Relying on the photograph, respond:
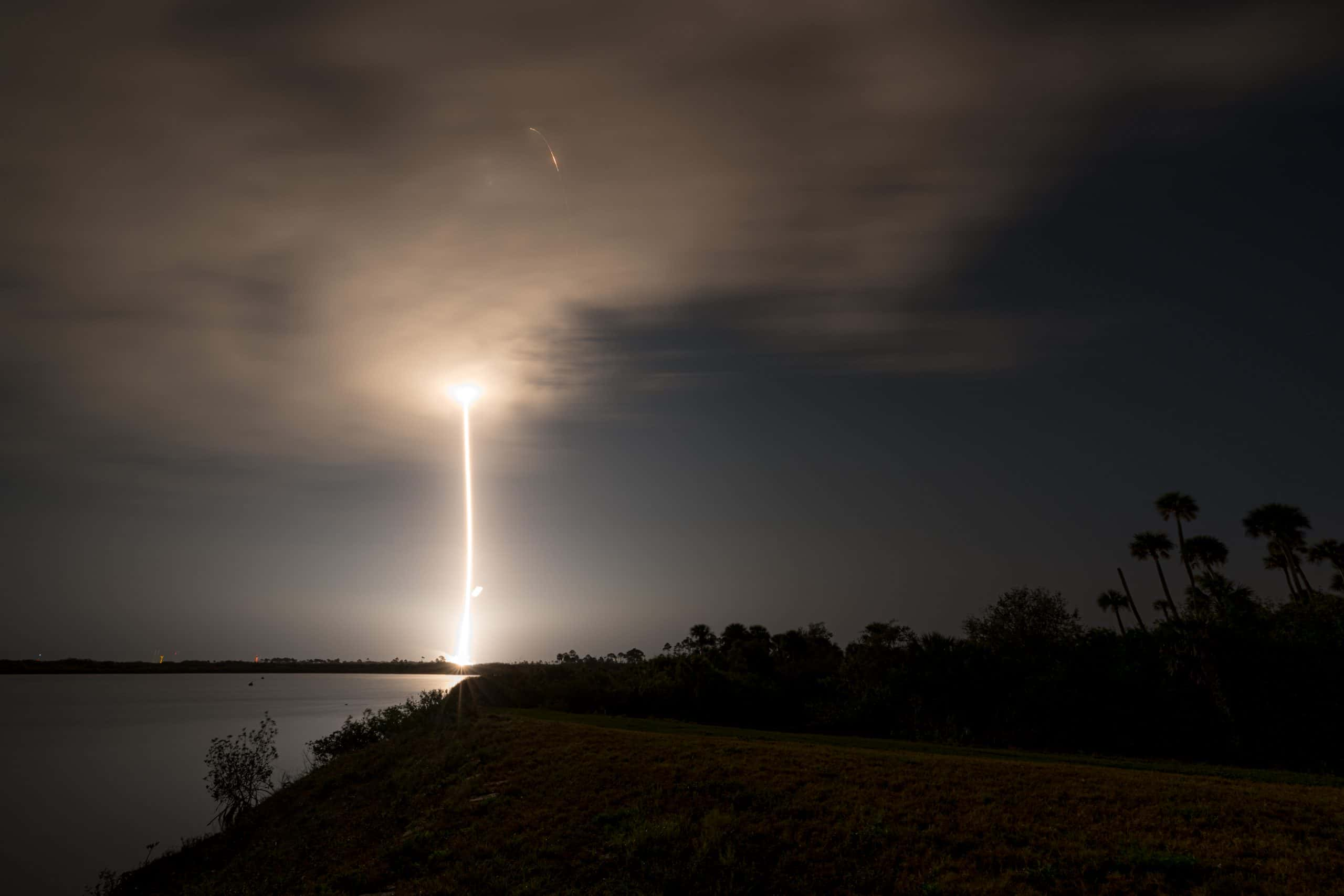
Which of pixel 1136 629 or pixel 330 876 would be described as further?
pixel 1136 629

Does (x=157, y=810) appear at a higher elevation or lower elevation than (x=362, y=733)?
lower

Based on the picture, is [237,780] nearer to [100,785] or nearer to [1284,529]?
[100,785]

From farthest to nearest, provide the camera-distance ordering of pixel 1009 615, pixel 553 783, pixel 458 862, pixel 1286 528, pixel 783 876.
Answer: pixel 1286 528, pixel 1009 615, pixel 553 783, pixel 458 862, pixel 783 876

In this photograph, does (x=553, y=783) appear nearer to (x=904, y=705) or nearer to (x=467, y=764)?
(x=467, y=764)

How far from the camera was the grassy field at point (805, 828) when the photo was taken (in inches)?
467

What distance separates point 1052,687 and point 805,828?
2723 cm

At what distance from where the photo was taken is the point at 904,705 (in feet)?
135

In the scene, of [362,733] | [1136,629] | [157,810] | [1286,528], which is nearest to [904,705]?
[1136,629]

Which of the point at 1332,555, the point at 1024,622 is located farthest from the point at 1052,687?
the point at 1332,555

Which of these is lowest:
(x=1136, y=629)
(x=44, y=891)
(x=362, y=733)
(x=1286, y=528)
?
(x=44, y=891)

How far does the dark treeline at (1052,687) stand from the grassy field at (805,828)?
12.0 metres

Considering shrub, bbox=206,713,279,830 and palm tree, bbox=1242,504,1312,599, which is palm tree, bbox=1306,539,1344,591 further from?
shrub, bbox=206,713,279,830

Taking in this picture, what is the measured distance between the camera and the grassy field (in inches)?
467

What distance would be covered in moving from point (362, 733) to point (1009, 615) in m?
51.7
